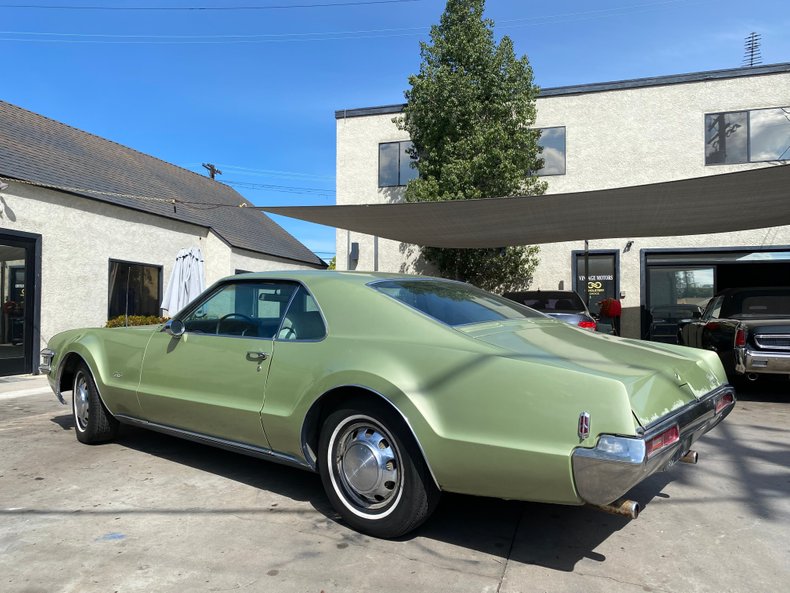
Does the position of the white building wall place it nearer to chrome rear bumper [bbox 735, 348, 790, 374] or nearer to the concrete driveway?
the concrete driveway

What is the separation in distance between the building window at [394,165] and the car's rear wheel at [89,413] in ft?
36.8

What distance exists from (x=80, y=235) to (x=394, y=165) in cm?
767

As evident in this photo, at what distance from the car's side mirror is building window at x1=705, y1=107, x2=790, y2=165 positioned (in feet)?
42.3

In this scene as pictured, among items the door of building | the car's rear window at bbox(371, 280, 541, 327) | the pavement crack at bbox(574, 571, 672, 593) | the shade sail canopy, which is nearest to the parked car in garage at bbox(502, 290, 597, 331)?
the shade sail canopy

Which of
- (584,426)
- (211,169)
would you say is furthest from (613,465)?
(211,169)

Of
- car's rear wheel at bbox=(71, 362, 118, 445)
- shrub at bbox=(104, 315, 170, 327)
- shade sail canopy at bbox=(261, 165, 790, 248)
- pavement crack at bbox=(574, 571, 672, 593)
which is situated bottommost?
pavement crack at bbox=(574, 571, 672, 593)

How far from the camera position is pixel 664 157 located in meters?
13.3

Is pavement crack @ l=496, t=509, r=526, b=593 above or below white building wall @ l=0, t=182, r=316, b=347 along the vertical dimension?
below

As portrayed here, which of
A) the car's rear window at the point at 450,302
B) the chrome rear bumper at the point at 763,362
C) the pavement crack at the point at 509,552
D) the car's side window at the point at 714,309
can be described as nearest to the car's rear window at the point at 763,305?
the car's side window at the point at 714,309

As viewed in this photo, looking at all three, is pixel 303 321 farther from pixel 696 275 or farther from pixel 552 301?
pixel 696 275

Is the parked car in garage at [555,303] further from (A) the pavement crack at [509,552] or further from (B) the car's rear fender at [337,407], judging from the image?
(B) the car's rear fender at [337,407]

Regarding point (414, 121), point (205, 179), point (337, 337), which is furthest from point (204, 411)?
point (205, 179)

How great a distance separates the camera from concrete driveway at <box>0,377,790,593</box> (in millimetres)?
2533

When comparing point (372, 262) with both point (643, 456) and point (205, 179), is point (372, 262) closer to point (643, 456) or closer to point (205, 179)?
point (205, 179)
